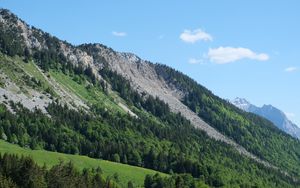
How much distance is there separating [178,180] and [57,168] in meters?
40.0

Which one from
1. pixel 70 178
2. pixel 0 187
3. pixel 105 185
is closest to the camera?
pixel 0 187

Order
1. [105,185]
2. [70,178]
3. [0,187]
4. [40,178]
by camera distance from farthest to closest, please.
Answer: [105,185] → [70,178] → [40,178] → [0,187]

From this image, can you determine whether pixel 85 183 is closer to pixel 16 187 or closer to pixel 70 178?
pixel 70 178

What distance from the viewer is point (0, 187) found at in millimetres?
126812

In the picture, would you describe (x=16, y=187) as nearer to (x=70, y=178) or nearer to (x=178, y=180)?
(x=70, y=178)

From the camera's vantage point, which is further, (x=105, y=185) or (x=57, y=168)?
(x=105, y=185)

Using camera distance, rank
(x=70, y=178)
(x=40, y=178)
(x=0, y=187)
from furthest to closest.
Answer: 1. (x=70, y=178)
2. (x=40, y=178)
3. (x=0, y=187)

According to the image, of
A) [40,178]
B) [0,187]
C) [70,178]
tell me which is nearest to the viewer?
[0,187]

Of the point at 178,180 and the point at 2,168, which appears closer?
the point at 2,168

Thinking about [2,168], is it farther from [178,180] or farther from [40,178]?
[178,180]

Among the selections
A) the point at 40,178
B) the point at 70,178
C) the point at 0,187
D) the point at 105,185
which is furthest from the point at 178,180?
the point at 0,187

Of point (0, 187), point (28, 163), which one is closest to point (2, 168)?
point (28, 163)

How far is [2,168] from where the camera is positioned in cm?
14938

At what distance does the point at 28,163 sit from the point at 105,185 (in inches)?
1245
